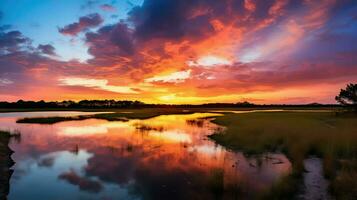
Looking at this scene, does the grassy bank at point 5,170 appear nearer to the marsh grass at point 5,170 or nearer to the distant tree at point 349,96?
the marsh grass at point 5,170

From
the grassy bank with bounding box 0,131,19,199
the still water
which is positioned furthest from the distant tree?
the grassy bank with bounding box 0,131,19,199

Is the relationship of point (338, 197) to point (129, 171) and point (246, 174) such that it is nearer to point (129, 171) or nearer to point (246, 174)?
point (246, 174)

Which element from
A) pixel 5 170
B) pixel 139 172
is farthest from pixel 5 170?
pixel 139 172

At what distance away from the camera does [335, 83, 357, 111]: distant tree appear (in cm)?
5303

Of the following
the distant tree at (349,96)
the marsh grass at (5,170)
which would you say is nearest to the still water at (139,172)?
the marsh grass at (5,170)

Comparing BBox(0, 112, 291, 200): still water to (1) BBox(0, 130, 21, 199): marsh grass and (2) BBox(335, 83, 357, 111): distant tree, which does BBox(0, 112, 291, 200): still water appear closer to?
(1) BBox(0, 130, 21, 199): marsh grass

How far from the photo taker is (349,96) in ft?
177

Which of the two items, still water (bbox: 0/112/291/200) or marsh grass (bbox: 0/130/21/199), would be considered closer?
still water (bbox: 0/112/291/200)

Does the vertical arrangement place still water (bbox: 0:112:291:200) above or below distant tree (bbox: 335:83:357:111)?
below

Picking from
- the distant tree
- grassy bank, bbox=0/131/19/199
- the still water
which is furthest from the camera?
the distant tree

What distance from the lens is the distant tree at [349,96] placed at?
53031 mm

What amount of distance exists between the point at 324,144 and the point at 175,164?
12.3m

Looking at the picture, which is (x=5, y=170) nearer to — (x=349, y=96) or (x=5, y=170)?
(x=5, y=170)

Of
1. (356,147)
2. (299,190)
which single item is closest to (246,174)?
(299,190)
